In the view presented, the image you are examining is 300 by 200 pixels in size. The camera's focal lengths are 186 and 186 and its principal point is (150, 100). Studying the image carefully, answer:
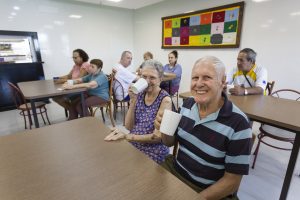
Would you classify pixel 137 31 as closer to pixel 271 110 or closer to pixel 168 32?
pixel 168 32

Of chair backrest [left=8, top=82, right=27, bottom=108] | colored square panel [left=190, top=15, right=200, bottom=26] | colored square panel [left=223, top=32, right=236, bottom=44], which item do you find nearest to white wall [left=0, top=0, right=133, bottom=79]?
chair backrest [left=8, top=82, right=27, bottom=108]

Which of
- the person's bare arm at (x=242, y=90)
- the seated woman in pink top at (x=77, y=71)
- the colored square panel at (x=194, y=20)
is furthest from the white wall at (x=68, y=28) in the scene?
the person's bare arm at (x=242, y=90)

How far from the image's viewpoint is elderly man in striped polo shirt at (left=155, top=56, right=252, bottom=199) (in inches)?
33.1

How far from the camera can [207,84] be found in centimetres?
93

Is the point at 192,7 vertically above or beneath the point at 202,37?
above

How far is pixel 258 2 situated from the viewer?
3076mm

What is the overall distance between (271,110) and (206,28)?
9.32 ft

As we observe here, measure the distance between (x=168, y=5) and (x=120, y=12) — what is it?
1699 millimetres

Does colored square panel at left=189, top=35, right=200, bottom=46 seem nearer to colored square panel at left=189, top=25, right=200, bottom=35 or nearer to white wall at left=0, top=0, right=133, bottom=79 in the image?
colored square panel at left=189, top=25, right=200, bottom=35

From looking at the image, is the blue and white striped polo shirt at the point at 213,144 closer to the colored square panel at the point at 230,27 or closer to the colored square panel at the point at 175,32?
the colored square panel at the point at 230,27

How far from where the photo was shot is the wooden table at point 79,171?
688 millimetres

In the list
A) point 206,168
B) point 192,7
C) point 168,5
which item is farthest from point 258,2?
point 206,168

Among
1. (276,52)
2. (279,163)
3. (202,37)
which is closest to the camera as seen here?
(279,163)

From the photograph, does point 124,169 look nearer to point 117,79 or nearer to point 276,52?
point 117,79
